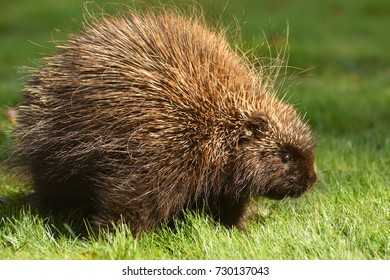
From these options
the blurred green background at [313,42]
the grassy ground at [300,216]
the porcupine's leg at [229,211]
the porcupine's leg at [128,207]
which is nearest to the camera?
the grassy ground at [300,216]

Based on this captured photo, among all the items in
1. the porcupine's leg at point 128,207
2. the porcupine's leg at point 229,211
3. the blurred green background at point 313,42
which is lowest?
the blurred green background at point 313,42

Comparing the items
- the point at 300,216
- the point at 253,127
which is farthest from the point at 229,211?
the point at 253,127

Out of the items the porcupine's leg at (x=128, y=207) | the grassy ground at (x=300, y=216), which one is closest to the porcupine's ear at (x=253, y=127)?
the grassy ground at (x=300, y=216)

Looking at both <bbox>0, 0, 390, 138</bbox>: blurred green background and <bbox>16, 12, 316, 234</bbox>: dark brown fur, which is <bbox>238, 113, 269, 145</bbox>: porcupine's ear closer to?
<bbox>16, 12, 316, 234</bbox>: dark brown fur

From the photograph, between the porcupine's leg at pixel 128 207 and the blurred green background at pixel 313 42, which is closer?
the porcupine's leg at pixel 128 207

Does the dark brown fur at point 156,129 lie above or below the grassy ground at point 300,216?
above

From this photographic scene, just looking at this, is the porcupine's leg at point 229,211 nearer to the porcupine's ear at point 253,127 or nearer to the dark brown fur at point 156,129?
the dark brown fur at point 156,129

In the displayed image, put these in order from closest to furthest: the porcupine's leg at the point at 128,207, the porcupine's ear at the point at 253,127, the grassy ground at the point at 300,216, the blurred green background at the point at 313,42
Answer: the grassy ground at the point at 300,216, the porcupine's leg at the point at 128,207, the porcupine's ear at the point at 253,127, the blurred green background at the point at 313,42

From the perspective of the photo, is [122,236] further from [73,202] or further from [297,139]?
[297,139]

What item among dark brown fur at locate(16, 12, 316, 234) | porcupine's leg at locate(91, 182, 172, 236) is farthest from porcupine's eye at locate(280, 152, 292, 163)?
porcupine's leg at locate(91, 182, 172, 236)
